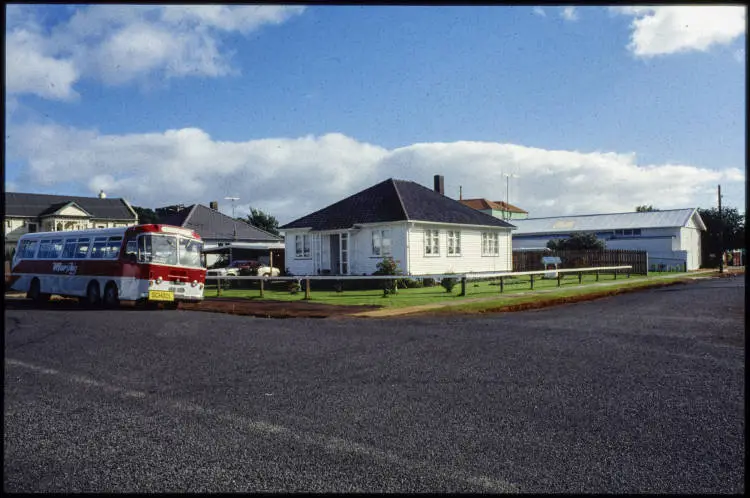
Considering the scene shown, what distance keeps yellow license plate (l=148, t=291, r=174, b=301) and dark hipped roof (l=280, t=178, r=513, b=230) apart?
12.1 meters

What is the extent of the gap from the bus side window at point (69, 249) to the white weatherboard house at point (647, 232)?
1679 inches

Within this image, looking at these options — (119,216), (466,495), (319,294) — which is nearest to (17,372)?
(466,495)

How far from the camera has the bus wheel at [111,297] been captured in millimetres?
21234

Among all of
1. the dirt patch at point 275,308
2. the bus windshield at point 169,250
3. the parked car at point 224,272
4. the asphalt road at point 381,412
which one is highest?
the bus windshield at point 169,250

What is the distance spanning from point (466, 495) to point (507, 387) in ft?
11.7

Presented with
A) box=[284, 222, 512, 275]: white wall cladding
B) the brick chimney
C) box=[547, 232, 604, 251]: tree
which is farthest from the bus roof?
box=[547, 232, 604, 251]: tree

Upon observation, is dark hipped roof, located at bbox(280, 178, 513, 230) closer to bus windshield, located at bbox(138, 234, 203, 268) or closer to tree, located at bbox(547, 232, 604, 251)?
bus windshield, located at bbox(138, 234, 203, 268)

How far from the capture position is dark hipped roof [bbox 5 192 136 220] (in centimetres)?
6281

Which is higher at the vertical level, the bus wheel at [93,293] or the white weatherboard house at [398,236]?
the white weatherboard house at [398,236]

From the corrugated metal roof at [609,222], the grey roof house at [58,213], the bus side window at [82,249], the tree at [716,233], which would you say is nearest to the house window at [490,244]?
the bus side window at [82,249]

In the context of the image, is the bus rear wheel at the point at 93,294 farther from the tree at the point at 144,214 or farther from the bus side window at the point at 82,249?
the tree at the point at 144,214

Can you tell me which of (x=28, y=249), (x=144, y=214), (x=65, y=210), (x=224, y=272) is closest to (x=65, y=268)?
(x=28, y=249)

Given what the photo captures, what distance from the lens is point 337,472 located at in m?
4.69

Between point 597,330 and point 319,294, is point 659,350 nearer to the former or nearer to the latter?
point 597,330
